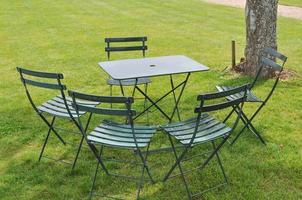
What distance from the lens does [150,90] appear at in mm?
7852

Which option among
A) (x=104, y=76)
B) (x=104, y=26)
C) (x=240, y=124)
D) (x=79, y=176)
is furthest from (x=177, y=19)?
(x=79, y=176)

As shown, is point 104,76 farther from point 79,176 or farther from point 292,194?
point 292,194

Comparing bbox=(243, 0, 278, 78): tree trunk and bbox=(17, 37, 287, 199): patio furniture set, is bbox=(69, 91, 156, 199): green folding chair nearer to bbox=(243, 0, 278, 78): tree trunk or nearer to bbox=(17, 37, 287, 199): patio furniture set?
bbox=(17, 37, 287, 199): patio furniture set

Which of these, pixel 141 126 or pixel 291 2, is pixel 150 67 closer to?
pixel 141 126

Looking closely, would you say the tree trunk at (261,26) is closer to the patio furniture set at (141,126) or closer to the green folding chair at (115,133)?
the patio furniture set at (141,126)

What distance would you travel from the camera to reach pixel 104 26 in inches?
584

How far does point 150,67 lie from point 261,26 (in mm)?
3390

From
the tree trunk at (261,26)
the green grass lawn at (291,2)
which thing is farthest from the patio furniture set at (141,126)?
the green grass lawn at (291,2)

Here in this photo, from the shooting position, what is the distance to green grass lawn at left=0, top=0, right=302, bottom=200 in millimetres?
4617

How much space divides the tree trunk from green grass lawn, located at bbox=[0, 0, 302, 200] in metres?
0.58

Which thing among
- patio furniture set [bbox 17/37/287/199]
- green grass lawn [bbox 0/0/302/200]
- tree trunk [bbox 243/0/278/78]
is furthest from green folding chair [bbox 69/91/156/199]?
tree trunk [bbox 243/0/278/78]

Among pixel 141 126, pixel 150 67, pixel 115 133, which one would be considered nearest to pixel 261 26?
pixel 150 67

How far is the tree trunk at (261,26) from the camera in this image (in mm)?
7934

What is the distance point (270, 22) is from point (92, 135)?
5.00m
